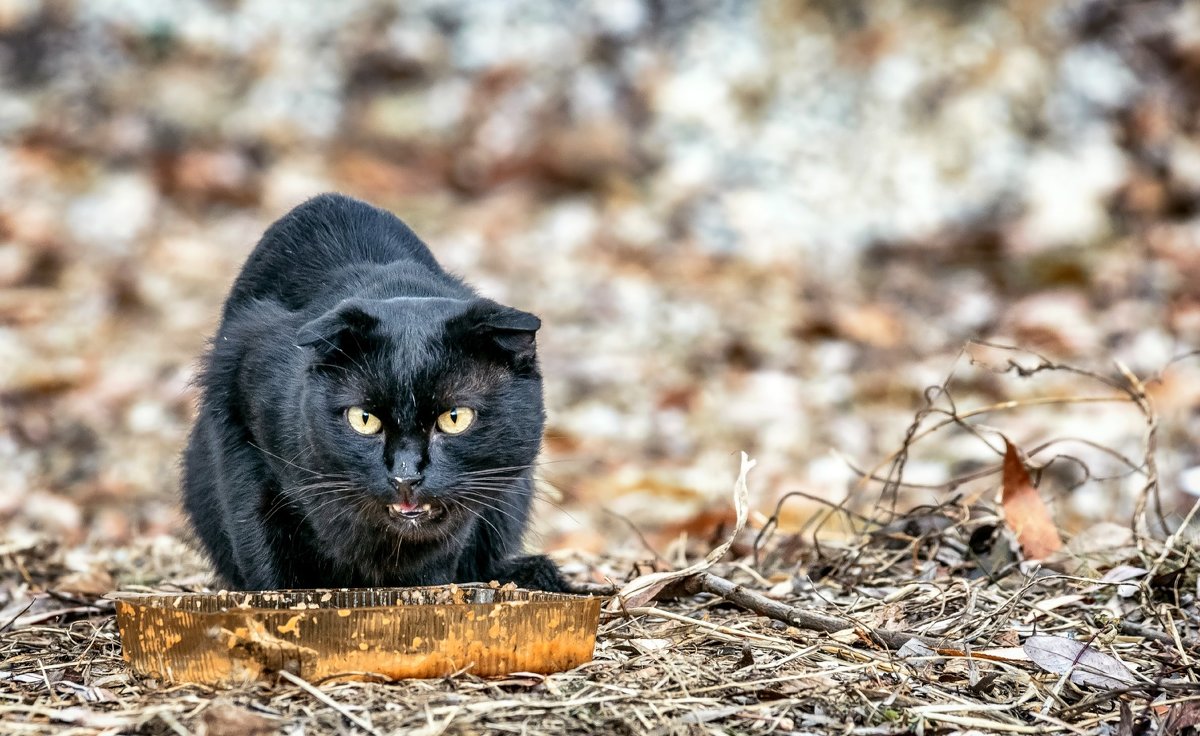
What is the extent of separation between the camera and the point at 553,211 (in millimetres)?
8750

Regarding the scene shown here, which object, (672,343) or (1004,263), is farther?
(1004,263)

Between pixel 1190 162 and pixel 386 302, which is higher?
pixel 1190 162

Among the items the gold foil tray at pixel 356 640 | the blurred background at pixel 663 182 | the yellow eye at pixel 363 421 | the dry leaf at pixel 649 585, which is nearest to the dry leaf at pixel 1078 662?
the dry leaf at pixel 649 585

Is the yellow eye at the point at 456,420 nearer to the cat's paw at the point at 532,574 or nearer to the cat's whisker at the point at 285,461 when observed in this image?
the cat's whisker at the point at 285,461

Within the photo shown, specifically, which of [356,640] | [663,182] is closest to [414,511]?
[356,640]

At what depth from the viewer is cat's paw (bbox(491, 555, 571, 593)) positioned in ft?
11.6

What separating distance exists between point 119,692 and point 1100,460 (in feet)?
16.1

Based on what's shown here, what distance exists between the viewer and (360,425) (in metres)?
2.95

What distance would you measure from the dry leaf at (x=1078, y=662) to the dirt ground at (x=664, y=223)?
134 centimetres

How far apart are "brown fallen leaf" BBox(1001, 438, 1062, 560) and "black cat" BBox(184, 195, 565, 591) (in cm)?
131

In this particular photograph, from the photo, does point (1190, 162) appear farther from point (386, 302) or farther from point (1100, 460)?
point (386, 302)

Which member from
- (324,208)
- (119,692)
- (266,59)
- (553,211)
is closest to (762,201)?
(553,211)

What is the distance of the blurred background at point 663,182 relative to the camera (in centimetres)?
731

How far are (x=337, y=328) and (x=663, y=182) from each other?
612 cm
